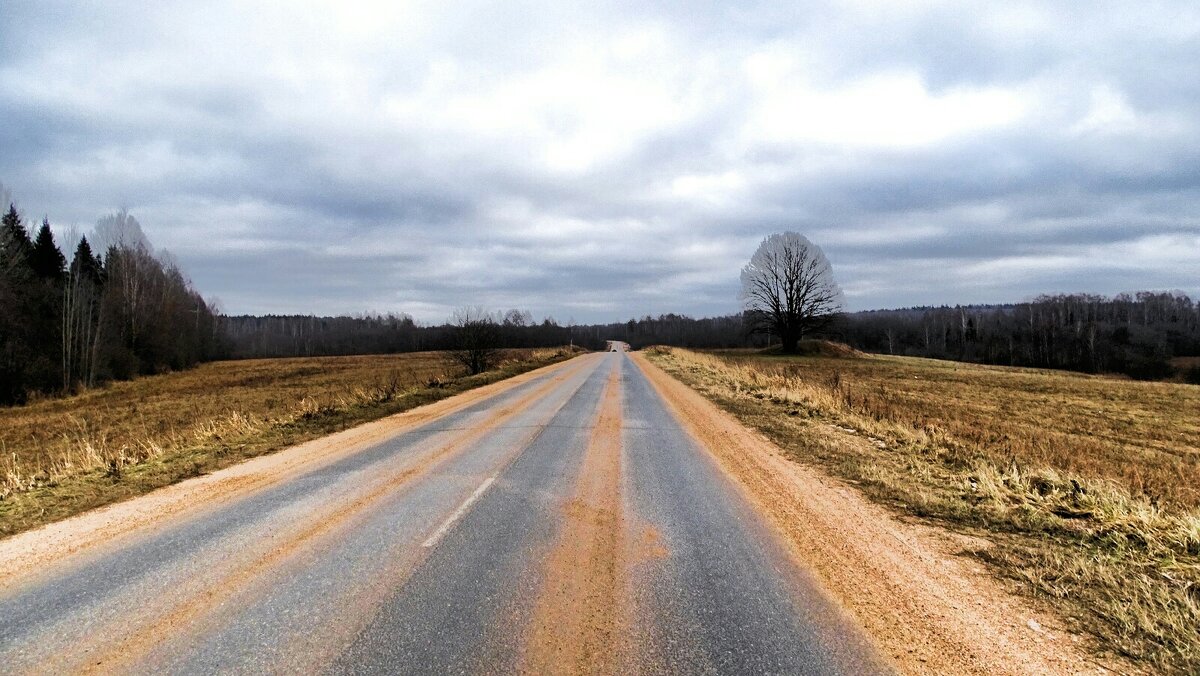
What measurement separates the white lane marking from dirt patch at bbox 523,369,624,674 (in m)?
1.21

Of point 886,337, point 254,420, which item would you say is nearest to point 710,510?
point 254,420

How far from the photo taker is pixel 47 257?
49.6 meters

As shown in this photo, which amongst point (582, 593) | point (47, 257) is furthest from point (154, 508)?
point (47, 257)

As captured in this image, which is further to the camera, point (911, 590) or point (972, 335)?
point (972, 335)

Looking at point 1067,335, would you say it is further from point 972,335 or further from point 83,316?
point 83,316

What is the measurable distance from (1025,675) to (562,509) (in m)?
4.59

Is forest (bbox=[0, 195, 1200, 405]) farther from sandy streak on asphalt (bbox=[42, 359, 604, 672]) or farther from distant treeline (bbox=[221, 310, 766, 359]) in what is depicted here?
sandy streak on asphalt (bbox=[42, 359, 604, 672])

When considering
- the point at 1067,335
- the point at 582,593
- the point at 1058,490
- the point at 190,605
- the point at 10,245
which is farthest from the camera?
the point at 1067,335

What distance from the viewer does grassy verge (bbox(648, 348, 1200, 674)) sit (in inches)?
162

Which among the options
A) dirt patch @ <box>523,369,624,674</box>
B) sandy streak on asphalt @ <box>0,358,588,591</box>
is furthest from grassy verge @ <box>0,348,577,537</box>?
dirt patch @ <box>523,369,624,674</box>

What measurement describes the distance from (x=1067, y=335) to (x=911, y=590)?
114 m

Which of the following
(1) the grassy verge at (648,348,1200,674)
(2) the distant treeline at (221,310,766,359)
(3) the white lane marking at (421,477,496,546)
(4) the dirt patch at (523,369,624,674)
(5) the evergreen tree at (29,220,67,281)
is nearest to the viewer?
(4) the dirt patch at (523,369,624,674)

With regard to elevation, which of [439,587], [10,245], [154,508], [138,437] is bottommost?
[138,437]

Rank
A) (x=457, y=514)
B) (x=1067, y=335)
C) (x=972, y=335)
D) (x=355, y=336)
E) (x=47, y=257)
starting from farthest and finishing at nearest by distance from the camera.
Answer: (x=355, y=336) < (x=972, y=335) < (x=1067, y=335) < (x=47, y=257) < (x=457, y=514)
